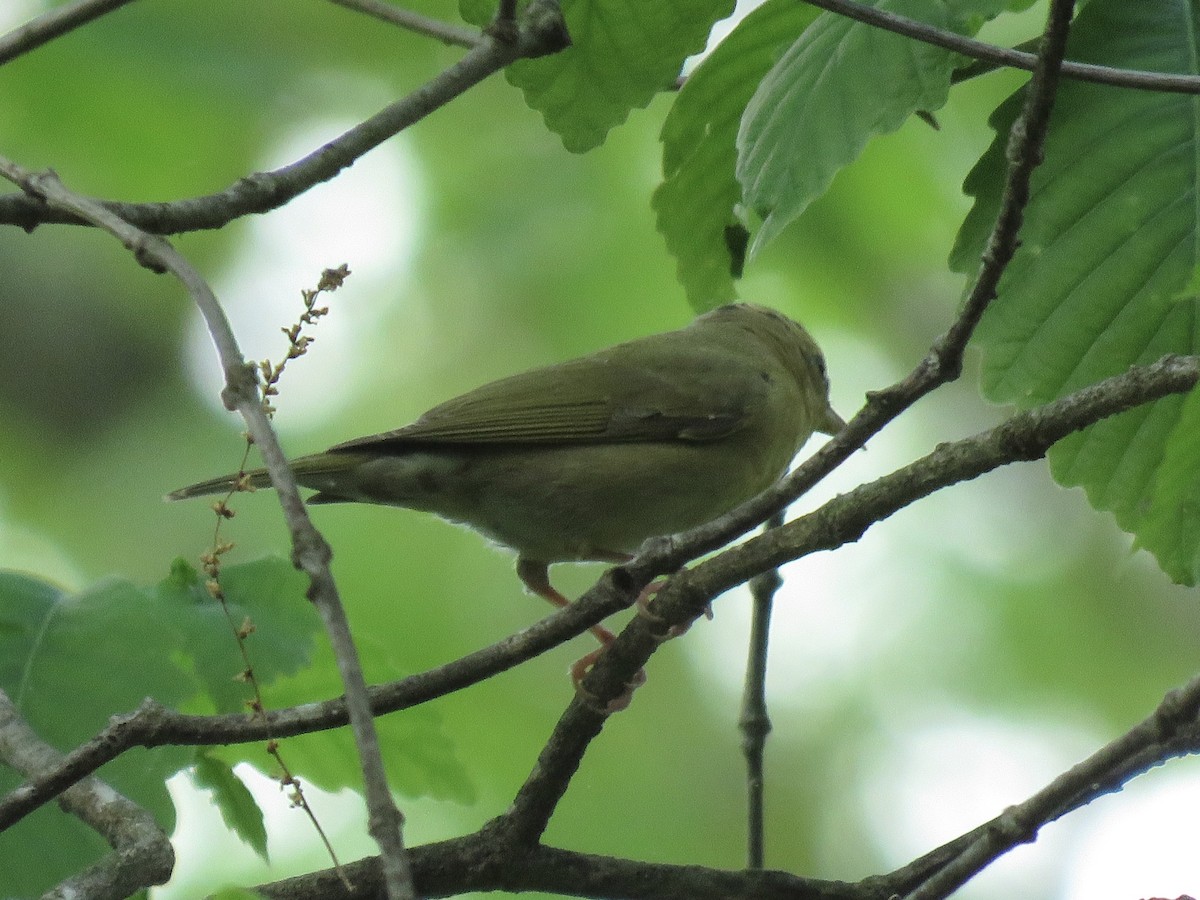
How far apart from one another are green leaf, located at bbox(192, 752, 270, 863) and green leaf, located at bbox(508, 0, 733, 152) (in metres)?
1.66

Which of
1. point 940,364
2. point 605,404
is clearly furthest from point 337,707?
point 605,404

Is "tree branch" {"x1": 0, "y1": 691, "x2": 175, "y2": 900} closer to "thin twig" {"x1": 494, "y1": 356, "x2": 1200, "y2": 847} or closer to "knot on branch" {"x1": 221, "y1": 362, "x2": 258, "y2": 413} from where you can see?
"thin twig" {"x1": 494, "y1": 356, "x2": 1200, "y2": 847}

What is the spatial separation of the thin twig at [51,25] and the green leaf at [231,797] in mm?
1587

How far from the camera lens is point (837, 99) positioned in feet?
9.30

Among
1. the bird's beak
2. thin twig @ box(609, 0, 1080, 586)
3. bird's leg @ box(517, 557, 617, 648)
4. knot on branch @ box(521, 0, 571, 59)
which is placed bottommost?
thin twig @ box(609, 0, 1080, 586)

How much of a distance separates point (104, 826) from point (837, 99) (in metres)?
2.08

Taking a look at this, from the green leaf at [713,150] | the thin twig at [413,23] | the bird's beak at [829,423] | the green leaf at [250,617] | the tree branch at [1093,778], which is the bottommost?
the tree branch at [1093,778]

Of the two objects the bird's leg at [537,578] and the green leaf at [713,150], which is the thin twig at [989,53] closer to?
the green leaf at [713,150]

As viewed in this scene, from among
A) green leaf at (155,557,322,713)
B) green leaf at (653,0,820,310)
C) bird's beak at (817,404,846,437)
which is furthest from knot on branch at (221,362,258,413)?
bird's beak at (817,404,846,437)

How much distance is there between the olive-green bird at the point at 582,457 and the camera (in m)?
4.97

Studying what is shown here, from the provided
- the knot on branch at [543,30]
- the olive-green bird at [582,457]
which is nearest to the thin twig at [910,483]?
the knot on branch at [543,30]

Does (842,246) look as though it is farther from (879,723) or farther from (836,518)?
(836,518)

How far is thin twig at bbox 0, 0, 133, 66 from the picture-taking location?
7.73ft

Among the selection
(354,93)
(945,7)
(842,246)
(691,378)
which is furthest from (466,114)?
(945,7)
